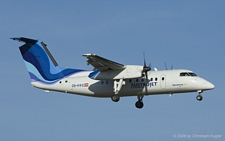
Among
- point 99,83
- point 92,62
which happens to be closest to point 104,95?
point 99,83

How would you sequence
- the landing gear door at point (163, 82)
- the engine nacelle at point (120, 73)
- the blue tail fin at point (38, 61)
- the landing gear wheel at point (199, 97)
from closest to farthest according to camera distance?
the landing gear wheel at point (199, 97) < the landing gear door at point (163, 82) < the engine nacelle at point (120, 73) < the blue tail fin at point (38, 61)

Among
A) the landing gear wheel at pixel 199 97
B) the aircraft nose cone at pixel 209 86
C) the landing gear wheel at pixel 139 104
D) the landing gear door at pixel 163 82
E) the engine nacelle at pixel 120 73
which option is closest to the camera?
the aircraft nose cone at pixel 209 86

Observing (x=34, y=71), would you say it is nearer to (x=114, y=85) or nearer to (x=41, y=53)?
(x=41, y=53)

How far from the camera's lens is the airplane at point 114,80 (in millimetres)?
28414

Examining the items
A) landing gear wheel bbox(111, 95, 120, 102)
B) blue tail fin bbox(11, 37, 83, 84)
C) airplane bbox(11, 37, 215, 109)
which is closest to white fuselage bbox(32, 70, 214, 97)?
airplane bbox(11, 37, 215, 109)

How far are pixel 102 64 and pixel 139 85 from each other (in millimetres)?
2838

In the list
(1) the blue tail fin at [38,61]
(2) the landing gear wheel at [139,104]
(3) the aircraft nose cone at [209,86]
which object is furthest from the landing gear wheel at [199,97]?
(1) the blue tail fin at [38,61]

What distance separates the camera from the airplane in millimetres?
28414

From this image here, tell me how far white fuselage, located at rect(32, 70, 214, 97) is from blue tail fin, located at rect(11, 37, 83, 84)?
1.04m

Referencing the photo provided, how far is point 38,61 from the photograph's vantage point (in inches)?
1296

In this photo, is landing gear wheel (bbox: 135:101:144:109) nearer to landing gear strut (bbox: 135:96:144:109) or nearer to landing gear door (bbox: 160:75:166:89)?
landing gear strut (bbox: 135:96:144:109)

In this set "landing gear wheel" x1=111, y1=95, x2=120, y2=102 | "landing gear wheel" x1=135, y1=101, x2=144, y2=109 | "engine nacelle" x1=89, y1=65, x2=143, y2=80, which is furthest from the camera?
"landing gear wheel" x1=135, y1=101, x2=144, y2=109

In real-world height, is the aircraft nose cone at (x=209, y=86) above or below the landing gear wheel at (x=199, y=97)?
above

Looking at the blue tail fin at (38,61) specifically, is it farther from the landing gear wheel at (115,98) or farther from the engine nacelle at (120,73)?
the landing gear wheel at (115,98)
